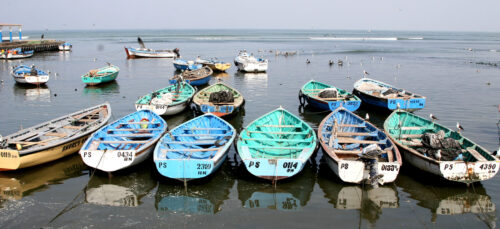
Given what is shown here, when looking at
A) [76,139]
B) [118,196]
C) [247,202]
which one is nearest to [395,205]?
[247,202]

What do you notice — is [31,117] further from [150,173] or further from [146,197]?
[146,197]

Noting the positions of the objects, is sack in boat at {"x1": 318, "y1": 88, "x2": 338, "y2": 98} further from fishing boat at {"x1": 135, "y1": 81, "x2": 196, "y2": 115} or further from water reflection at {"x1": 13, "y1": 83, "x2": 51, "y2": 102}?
water reflection at {"x1": 13, "y1": 83, "x2": 51, "y2": 102}

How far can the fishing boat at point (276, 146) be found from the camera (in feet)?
37.4

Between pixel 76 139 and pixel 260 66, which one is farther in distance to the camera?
pixel 260 66

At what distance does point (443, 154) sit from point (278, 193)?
6107 mm

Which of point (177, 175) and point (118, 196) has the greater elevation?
point (177, 175)

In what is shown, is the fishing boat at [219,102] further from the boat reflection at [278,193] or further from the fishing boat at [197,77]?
the fishing boat at [197,77]

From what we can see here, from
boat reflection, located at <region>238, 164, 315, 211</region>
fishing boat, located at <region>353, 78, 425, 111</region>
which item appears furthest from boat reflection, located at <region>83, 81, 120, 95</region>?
boat reflection, located at <region>238, 164, 315, 211</region>

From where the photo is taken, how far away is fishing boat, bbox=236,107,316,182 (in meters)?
11.4

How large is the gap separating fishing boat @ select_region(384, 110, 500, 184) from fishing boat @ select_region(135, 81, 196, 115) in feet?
40.1

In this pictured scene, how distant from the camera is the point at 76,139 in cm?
1451

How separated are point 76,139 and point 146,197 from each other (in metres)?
5.23

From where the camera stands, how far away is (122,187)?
12.1 m

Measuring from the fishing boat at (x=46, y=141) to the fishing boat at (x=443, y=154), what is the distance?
1338 centimetres
